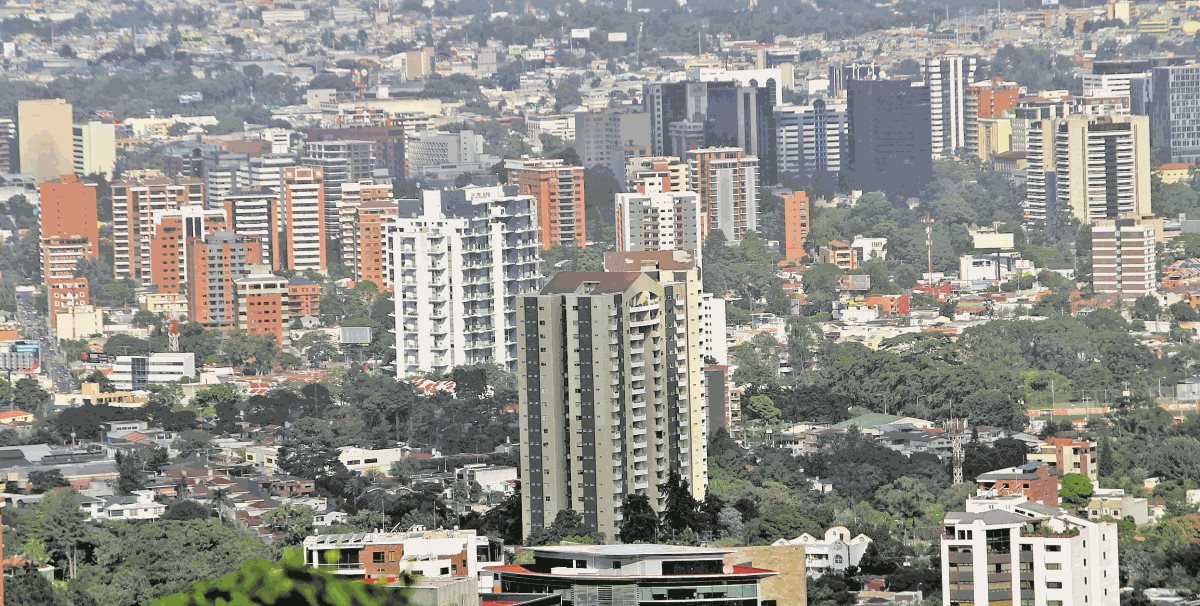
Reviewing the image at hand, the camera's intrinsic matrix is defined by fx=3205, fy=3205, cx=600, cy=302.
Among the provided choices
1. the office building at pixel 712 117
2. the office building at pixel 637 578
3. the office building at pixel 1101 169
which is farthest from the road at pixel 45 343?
the office building at pixel 637 578

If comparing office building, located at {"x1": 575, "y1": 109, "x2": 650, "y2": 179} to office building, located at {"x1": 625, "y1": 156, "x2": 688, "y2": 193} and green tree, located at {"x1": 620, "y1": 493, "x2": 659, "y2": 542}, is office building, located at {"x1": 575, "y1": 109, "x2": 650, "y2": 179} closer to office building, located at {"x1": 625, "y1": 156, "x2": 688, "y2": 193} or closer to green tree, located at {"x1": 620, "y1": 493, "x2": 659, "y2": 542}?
office building, located at {"x1": 625, "y1": 156, "x2": 688, "y2": 193}

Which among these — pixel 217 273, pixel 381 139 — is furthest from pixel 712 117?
pixel 217 273

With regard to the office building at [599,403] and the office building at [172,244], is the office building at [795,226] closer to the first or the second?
the office building at [172,244]

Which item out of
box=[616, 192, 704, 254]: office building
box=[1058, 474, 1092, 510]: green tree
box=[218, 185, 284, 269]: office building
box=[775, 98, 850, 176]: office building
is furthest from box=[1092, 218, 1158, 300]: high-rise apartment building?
box=[1058, 474, 1092, 510]: green tree

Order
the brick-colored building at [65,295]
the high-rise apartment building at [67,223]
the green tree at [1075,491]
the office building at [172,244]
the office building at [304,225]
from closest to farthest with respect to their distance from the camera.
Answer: the green tree at [1075,491], the brick-colored building at [65,295], the office building at [172,244], the high-rise apartment building at [67,223], the office building at [304,225]

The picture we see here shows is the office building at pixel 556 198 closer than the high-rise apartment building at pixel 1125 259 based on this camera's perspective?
No

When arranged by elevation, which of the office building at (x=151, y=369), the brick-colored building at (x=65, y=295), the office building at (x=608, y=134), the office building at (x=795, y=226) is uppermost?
the office building at (x=608, y=134)

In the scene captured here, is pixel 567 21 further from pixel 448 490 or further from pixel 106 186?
pixel 448 490
